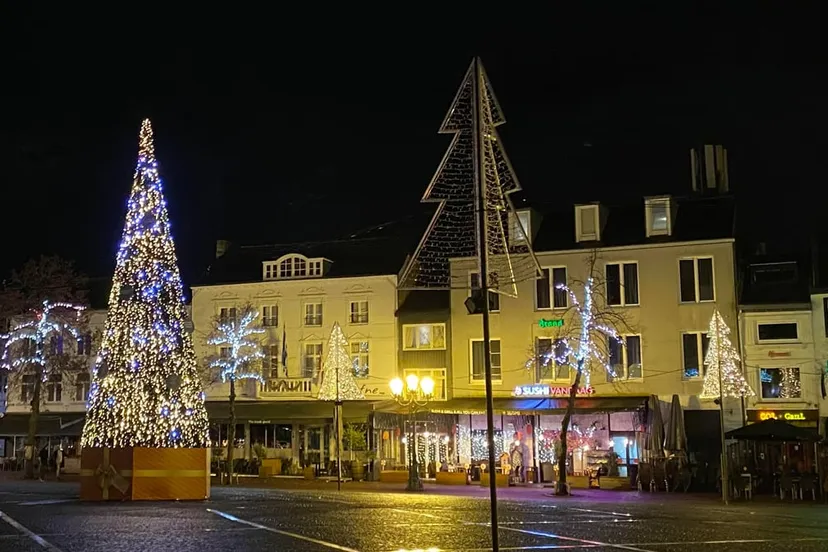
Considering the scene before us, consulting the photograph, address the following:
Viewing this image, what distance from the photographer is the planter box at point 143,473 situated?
27.1 metres

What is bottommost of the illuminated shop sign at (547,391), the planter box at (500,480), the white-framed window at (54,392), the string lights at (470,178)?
the planter box at (500,480)

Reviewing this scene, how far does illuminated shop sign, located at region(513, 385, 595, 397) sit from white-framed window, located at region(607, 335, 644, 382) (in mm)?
1144

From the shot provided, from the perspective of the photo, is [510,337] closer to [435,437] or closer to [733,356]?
[435,437]

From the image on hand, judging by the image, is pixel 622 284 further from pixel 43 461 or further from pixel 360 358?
pixel 43 461

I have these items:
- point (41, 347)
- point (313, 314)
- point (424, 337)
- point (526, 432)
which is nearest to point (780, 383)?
point (526, 432)

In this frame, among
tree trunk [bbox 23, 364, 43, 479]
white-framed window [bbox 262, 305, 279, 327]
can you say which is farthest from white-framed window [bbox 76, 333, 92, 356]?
white-framed window [bbox 262, 305, 279, 327]

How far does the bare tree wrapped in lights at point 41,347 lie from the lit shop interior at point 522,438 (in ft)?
52.1

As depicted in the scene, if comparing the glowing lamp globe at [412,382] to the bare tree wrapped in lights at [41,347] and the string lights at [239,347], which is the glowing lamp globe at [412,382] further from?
the bare tree wrapped in lights at [41,347]

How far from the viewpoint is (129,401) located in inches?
1080

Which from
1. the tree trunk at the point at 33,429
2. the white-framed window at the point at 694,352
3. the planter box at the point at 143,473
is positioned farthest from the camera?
the tree trunk at the point at 33,429

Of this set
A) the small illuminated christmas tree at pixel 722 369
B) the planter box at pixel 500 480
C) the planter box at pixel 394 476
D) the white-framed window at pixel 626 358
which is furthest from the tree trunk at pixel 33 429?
the small illuminated christmas tree at pixel 722 369

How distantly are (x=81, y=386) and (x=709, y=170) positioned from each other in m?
35.0

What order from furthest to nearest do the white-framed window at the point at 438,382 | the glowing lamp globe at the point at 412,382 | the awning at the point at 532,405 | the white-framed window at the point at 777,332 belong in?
the white-framed window at the point at 438,382 → the awning at the point at 532,405 → the white-framed window at the point at 777,332 → the glowing lamp globe at the point at 412,382

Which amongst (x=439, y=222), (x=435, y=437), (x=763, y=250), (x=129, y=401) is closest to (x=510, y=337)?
(x=435, y=437)
